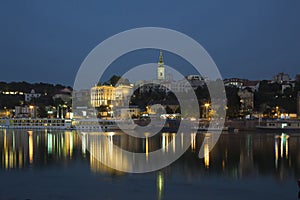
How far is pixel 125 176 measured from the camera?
12.0 m

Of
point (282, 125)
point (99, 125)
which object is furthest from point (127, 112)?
point (282, 125)

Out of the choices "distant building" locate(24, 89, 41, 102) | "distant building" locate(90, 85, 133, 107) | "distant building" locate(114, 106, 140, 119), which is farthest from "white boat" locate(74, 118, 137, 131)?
"distant building" locate(24, 89, 41, 102)

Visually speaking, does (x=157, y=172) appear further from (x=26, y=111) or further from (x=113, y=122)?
(x=26, y=111)

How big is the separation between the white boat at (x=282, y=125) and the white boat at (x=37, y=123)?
18654 mm

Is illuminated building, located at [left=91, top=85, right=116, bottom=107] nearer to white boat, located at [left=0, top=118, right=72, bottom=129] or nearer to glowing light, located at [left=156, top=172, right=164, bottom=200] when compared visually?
white boat, located at [left=0, top=118, right=72, bottom=129]

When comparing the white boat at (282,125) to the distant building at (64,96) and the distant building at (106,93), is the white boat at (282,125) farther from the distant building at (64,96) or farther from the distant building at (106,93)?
the distant building at (106,93)

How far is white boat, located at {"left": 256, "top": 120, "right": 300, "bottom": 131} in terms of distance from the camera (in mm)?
33250

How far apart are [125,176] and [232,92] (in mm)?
32389

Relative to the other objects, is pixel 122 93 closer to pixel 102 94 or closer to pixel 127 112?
pixel 102 94

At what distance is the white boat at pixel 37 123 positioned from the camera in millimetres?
40650

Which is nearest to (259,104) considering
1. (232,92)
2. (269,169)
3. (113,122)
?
(232,92)

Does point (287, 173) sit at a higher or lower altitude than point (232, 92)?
lower

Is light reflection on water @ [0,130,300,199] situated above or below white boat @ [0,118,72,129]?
below

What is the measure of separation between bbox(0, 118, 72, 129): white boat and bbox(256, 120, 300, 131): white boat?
18.7 meters
